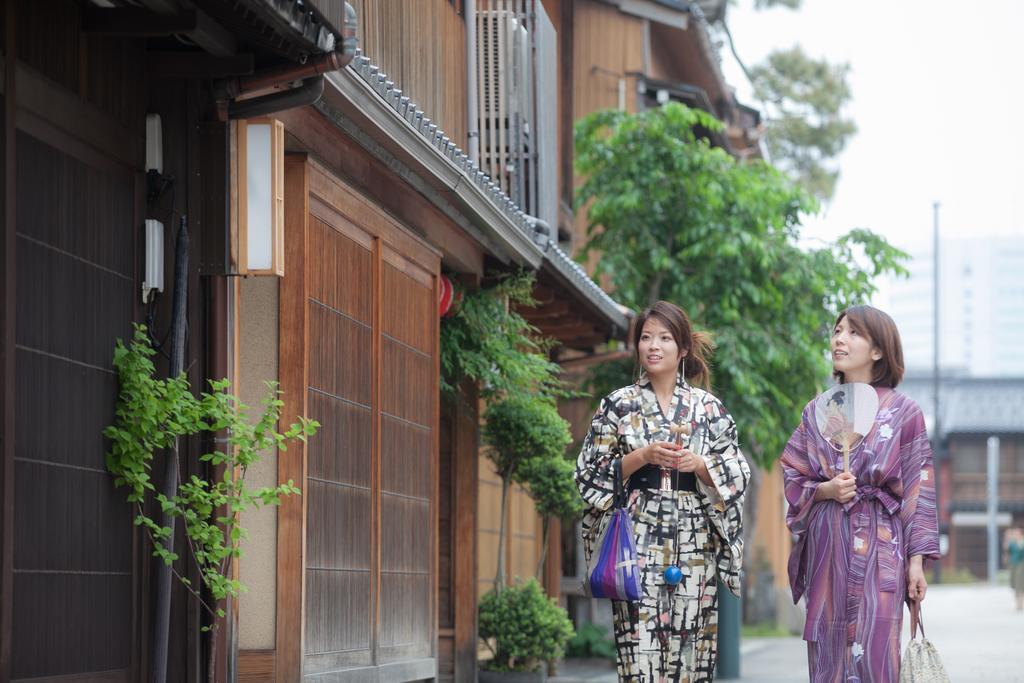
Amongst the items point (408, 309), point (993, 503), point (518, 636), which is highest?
point (408, 309)

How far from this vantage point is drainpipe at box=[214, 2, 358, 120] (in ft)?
21.1

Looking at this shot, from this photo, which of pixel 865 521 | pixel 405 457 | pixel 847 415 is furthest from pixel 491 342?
pixel 865 521

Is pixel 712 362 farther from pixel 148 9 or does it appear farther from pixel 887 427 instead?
pixel 148 9

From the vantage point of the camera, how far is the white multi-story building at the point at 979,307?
186 meters

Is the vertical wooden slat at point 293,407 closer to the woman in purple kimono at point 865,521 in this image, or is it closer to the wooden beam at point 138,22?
the wooden beam at point 138,22

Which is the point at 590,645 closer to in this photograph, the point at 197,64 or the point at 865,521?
the point at 865,521

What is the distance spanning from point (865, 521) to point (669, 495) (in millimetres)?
858

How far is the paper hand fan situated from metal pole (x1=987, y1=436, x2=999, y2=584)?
61284mm

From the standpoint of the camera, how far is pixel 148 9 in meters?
5.90

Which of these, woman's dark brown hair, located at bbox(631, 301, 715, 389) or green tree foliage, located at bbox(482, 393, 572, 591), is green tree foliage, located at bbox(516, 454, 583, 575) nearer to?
green tree foliage, located at bbox(482, 393, 572, 591)

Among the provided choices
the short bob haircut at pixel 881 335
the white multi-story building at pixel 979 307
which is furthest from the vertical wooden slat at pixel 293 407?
the white multi-story building at pixel 979 307

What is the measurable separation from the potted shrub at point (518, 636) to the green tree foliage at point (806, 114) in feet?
83.2

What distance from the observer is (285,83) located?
6.60m

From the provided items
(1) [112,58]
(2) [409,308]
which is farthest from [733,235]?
(1) [112,58]
